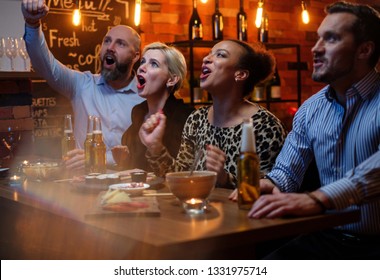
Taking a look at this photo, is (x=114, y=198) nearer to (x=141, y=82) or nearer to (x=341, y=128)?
(x=341, y=128)

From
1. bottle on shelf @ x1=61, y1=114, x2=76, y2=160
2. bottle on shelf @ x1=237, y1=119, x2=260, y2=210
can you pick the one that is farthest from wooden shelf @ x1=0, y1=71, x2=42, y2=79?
bottle on shelf @ x1=237, y1=119, x2=260, y2=210

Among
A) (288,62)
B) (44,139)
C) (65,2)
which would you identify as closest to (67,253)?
(44,139)

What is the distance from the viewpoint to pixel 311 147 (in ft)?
8.08

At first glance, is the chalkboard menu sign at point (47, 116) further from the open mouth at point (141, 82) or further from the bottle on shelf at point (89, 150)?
the bottle on shelf at point (89, 150)

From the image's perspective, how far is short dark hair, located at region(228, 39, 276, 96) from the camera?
3.02 m

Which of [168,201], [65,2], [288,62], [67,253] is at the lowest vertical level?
[67,253]

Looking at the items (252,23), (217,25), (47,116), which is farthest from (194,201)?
(252,23)

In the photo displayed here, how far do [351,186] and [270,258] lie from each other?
43 centimetres

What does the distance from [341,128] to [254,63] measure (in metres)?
0.85

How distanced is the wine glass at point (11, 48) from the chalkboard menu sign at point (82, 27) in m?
0.83

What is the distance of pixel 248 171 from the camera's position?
1.93 m

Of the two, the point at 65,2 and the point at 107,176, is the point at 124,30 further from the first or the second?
the point at 107,176

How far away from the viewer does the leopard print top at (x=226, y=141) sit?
Answer: 2742 mm

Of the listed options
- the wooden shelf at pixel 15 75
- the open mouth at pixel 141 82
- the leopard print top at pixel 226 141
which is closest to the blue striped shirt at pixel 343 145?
the leopard print top at pixel 226 141
